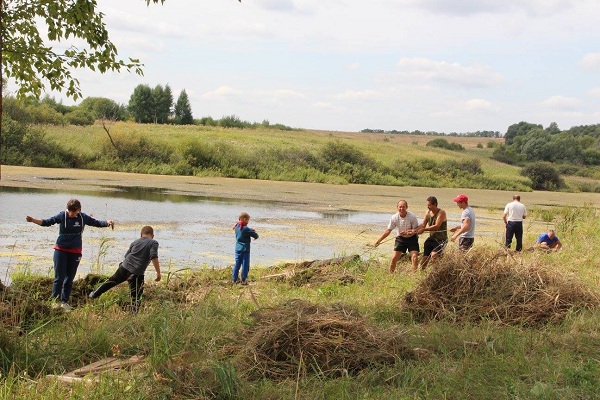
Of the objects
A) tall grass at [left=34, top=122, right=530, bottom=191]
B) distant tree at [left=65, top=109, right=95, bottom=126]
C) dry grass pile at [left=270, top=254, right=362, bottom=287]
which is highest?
distant tree at [left=65, top=109, right=95, bottom=126]

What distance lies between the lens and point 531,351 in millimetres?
7160

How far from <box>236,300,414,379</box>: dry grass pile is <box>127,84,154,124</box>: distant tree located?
9631 centimetres

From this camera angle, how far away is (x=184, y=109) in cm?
10362

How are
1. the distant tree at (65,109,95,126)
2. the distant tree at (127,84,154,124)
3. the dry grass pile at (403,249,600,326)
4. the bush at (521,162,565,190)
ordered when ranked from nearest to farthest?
the dry grass pile at (403,249,600,326) < the distant tree at (65,109,95,126) < the bush at (521,162,565,190) < the distant tree at (127,84,154,124)

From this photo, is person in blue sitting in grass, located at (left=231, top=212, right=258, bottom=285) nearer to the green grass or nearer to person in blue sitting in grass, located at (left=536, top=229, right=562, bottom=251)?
the green grass

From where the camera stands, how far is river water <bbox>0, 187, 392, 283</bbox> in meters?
14.1

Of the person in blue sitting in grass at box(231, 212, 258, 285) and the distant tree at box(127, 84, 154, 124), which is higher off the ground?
the distant tree at box(127, 84, 154, 124)

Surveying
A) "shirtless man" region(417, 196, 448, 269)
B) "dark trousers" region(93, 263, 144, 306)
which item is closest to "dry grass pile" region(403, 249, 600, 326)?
"shirtless man" region(417, 196, 448, 269)

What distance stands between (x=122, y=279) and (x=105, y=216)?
12616 mm

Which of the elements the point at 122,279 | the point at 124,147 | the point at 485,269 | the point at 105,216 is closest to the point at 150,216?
the point at 105,216

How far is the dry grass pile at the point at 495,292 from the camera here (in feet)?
28.9

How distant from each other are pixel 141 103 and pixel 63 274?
94342 mm

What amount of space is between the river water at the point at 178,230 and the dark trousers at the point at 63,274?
0.69 metres

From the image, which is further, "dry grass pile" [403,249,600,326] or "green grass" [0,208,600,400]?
"dry grass pile" [403,249,600,326]
